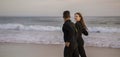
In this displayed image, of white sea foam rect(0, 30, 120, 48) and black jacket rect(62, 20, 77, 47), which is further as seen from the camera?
white sea foam rect(0, 30, 120, 48)

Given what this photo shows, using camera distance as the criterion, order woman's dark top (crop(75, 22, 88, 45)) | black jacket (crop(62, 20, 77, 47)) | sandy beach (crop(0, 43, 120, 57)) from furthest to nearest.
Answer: sandy beach (crop(0, 43, 120, 57))
woman's dark top (crop(75, 22, 88, 45))
black jacket (crop(62, 20, 77, 47))

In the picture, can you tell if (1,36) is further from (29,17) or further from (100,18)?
(100,18)

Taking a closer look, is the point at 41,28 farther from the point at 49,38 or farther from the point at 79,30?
the point at 79,30

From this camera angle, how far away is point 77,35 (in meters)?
4.46

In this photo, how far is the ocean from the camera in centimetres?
611

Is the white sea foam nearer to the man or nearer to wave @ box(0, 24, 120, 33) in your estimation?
wave @ box(0, 24, 120, 33)

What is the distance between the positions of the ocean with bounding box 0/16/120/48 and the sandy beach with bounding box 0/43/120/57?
17 centimetres

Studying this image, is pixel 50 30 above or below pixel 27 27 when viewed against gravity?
below

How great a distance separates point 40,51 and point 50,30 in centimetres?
68

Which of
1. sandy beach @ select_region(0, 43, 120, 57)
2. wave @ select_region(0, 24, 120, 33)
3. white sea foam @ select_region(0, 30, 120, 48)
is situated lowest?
sandy beach @ select_region(0, 43, 120, 57)

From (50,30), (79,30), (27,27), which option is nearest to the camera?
(79,30)

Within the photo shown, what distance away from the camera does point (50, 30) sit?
6.48m

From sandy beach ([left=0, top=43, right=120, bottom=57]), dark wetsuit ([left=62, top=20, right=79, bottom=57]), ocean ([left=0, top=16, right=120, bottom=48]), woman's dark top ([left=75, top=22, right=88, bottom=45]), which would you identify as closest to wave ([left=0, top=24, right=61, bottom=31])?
ocean ([left=0, top=16, right=120, bottom=48])

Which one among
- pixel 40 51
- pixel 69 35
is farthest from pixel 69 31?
pixel 40 51
